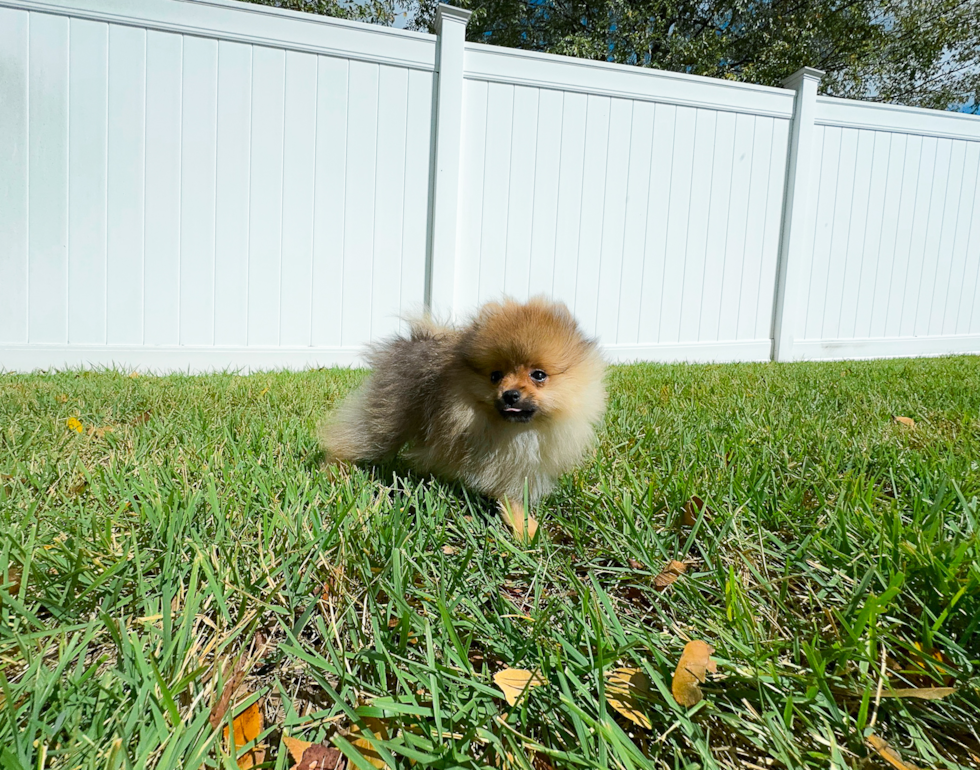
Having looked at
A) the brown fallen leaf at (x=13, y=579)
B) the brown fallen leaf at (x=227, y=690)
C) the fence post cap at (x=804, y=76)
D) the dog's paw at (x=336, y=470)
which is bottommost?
the brown fallen leaf at (x=227, y=690)

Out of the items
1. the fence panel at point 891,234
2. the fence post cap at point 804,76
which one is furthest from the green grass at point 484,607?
the fence post cap at point 804,76

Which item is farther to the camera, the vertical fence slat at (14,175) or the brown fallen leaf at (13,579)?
the vertical fence slat at (14,175)

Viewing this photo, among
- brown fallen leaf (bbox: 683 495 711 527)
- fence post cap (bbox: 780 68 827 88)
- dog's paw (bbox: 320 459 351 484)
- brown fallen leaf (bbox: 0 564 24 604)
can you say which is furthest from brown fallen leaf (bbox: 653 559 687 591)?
fence post cap (bbox: 780 68 827 88)

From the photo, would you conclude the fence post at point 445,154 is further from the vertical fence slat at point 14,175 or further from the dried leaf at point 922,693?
the dried leaf at point 922,693

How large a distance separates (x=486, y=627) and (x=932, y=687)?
750 mm

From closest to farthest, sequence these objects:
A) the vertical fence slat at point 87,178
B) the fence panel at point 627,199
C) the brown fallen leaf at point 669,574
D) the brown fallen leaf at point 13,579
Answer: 1. the brown fallen leaf at point 13,579
2. the brown fallen leaf at point 669,574
3. the vertical fence slat at point 87,178
4. the fence panel at point 627,199

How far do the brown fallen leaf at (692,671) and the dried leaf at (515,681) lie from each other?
227 mm

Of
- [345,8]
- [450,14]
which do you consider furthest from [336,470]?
[345,8]

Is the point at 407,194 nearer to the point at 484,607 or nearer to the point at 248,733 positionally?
the point at 484,607

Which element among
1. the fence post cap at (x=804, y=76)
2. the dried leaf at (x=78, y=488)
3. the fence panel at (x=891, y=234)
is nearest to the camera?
the dried leaf at (x=78, y=488)

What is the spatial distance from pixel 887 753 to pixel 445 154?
502cm

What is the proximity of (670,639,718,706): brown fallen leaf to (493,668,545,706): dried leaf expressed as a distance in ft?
0.74

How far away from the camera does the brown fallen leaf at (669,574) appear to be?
1322 millimetres

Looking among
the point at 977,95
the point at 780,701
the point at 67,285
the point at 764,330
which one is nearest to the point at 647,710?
the point at 780,701
